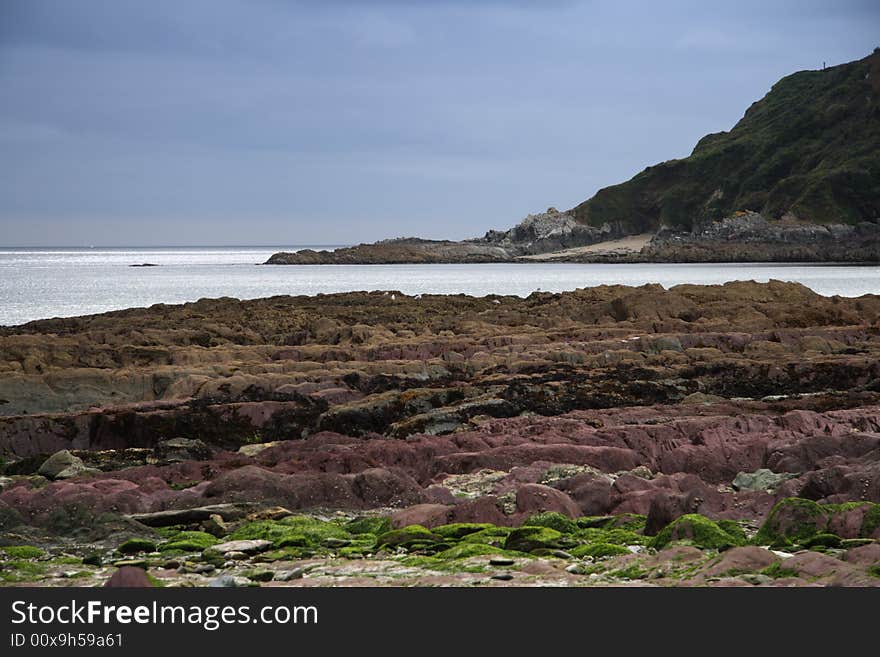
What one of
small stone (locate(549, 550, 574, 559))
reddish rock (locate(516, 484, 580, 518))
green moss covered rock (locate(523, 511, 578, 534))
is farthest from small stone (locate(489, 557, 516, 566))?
reddish rock (locate(516, 484, 580, 518))

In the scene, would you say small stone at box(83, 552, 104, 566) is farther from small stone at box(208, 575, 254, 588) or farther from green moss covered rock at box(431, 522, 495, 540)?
green moss covered rock at box(431, 522, 495, 540)

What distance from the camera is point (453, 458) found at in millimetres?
17516

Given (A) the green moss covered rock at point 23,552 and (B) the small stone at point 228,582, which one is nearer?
(B) the small stone at point 228,582

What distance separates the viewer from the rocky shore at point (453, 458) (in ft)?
38.0

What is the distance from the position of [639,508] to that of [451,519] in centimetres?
276

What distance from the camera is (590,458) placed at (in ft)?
56.7

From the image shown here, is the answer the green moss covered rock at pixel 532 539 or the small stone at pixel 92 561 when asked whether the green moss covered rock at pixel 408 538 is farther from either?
the small stone at pixel 92 561

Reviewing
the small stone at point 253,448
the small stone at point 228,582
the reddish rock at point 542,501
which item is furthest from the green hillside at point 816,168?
the small stone at point 228,582

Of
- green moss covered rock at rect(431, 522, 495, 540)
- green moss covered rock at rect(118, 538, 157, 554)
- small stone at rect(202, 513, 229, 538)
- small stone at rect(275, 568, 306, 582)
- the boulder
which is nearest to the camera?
small stone at rect(275, 568, 306, 582)

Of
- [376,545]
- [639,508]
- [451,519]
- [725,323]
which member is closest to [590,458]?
[639,508]

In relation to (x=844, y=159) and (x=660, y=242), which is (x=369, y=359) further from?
(x=660, y=242)

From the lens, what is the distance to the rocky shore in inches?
456

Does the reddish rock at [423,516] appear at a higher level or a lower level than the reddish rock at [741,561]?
lower

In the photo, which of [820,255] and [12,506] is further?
[820,255]
